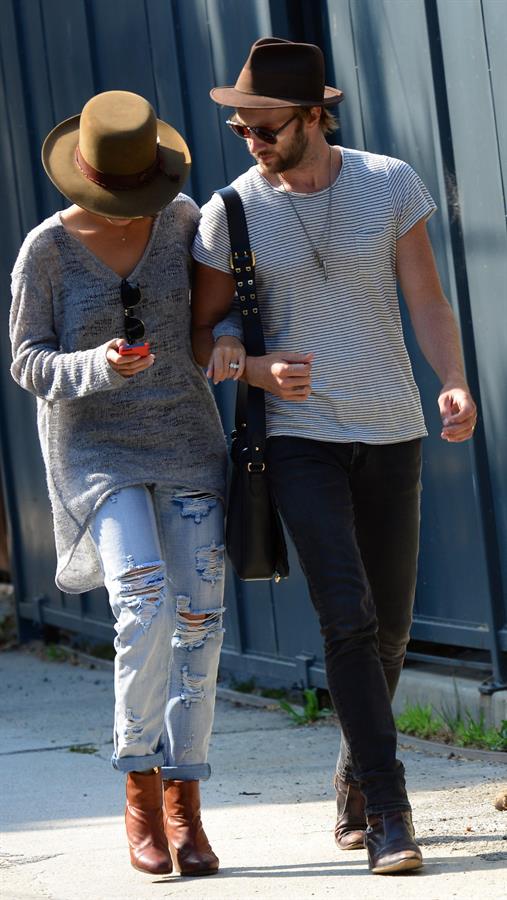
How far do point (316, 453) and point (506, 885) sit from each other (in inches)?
44.0

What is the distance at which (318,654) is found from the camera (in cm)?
607

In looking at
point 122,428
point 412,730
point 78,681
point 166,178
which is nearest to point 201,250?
point 166,178

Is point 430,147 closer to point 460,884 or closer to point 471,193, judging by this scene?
point 471,193

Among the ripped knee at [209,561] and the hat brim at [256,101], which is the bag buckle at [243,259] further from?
the ripped knee at [209,561]

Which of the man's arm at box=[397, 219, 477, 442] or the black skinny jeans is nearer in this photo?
the black skinny jeans

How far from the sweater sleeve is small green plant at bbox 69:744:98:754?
2264 mm

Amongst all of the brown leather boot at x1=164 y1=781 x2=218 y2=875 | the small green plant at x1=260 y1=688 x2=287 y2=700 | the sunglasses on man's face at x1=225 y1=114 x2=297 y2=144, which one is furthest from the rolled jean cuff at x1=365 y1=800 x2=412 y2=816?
the small green plant at x1=260 y1=688 x2=287 y2=700

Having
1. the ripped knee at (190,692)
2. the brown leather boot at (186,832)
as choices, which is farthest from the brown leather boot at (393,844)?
the ripped knee at (190,692)

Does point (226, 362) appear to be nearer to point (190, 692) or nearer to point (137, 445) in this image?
point (137, 445)

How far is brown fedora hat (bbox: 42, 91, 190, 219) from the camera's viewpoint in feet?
12.5

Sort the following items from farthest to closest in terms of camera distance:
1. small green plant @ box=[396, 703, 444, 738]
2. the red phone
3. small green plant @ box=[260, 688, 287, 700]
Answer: small green plant @ box=[260, 688, 287, 700] → small green plant @ box=[396, 703, 444, 738] → the red phone

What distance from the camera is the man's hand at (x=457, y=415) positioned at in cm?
363

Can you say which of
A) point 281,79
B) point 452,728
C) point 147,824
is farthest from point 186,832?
point 281,79

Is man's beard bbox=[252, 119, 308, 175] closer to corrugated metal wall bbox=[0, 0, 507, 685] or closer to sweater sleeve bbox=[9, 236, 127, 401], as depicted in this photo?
sweater sleeve bbox=[9, 236, 127, 401]
